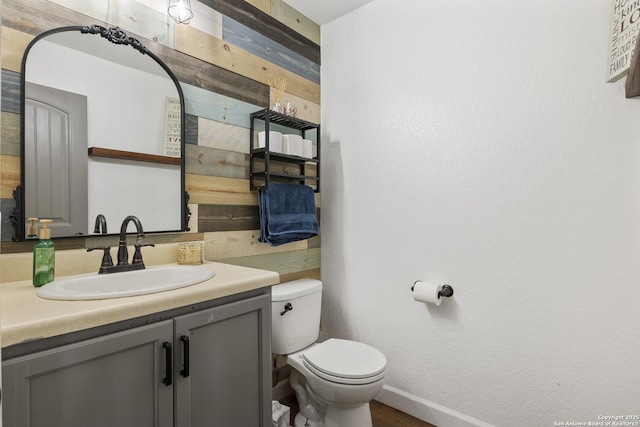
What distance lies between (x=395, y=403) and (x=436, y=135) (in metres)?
1.57

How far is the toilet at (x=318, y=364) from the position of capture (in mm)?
1549

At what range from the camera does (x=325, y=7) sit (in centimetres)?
219

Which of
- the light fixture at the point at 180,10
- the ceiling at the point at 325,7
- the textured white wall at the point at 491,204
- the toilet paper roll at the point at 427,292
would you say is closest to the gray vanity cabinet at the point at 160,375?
the toilet paper roll at the point at 427,292

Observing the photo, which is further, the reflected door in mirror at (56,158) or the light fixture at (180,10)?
the light fixture at (180,10)

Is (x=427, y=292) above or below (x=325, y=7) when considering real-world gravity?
below

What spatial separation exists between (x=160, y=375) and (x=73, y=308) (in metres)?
0.32

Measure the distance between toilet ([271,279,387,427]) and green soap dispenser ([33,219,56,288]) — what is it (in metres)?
0.96

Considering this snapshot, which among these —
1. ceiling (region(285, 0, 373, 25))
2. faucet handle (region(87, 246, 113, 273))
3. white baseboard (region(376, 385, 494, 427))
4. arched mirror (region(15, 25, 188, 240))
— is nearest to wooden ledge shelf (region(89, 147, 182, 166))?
arched mirror (region(15, 25, 188, 240))

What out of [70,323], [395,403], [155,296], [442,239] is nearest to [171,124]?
[155,296]

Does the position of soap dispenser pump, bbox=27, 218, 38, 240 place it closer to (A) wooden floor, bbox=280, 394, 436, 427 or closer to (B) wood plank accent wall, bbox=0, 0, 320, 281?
(B) wood plank accent wall, bbox=0, 0, 320, 281

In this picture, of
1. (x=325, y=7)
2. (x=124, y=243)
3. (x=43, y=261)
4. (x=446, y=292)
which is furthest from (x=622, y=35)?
(x=43, y=261)

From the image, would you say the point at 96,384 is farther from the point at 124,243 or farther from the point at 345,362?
the point at 345,362

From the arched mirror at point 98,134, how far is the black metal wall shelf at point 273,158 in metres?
0.42

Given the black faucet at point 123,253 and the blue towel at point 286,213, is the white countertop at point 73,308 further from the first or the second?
the blue towel at point 286,213
